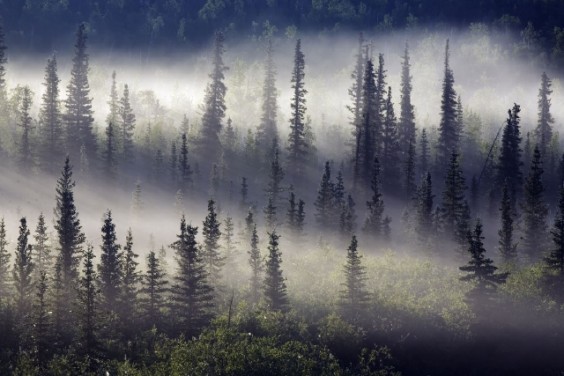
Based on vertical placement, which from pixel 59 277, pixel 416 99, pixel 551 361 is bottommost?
pixel 551 361

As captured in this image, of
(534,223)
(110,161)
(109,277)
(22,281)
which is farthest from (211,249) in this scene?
(110,161)

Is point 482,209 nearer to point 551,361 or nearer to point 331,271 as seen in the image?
point 331,271

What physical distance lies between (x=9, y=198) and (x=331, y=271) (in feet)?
141

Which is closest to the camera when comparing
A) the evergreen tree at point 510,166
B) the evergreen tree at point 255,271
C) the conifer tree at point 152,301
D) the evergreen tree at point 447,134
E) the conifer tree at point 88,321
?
the conifer tree at point 88,321

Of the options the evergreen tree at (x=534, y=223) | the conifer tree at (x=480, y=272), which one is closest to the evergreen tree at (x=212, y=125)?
the evergreen tree at (x=534, y=223)

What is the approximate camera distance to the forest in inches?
2229

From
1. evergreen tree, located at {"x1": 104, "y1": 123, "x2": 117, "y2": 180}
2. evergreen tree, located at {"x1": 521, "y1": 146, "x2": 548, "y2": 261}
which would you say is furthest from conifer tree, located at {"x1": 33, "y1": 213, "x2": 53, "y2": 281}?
evergreen tree, located at {"x1": 521, "y1": 146, "x2": 548, "y2": 261}

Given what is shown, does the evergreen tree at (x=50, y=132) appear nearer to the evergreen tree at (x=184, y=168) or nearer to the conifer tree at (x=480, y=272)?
the evergreen tree at (x=184, y=168)

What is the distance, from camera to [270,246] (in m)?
75.2

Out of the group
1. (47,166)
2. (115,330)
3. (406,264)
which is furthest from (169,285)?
(47,166)

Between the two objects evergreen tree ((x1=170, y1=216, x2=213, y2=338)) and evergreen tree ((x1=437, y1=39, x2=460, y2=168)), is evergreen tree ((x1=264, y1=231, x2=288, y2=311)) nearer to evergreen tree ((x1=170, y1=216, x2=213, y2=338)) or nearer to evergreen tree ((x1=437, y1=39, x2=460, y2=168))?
evergreen tree ((x1=170, y1=216, x2=213, y2=338))

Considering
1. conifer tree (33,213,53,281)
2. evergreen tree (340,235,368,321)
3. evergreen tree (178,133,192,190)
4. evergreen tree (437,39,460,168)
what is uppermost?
evergreen tree (437,39,460,168)

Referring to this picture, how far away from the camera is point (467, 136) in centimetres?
12300

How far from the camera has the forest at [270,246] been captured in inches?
2229
